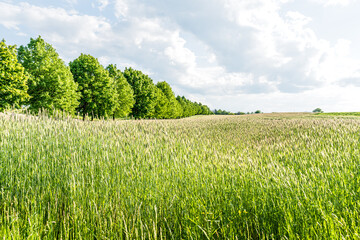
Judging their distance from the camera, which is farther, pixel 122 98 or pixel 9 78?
pixel 122 98

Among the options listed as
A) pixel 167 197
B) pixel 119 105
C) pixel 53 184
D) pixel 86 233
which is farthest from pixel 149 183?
pixel 119 105

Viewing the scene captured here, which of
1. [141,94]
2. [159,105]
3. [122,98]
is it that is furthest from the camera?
[159,105]

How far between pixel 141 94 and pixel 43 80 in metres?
16.6

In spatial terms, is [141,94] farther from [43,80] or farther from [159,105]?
[43,80]

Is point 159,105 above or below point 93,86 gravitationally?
below

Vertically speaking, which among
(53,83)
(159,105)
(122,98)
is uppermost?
(53,83)

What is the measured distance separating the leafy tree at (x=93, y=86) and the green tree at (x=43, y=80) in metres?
4.36

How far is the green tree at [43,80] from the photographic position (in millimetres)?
18734

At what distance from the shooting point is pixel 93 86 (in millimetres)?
25062

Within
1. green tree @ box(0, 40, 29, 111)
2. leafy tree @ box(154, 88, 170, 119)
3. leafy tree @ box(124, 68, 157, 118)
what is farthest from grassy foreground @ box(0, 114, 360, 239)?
leafy tree @ box(154, 88, 170, 119)

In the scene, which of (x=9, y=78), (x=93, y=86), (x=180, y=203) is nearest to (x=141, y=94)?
(x=93, y=86)

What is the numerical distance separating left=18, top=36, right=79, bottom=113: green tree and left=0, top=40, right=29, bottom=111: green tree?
2.84 meters

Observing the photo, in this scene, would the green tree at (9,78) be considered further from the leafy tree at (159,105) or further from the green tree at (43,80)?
the leafy tree at (159,105)

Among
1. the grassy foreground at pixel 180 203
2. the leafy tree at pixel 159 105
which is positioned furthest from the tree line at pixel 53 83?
the grassy foreground at pixel 180 203
